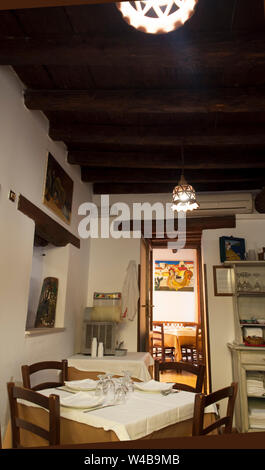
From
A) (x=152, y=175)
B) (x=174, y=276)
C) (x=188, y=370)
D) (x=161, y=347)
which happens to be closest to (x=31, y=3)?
(x=188, y=370)

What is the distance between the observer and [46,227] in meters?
3.28

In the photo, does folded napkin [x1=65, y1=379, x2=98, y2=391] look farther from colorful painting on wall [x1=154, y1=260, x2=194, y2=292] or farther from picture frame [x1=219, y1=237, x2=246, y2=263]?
colorful painting on wall [x1=154, y1=260, x2=194, y2=292]

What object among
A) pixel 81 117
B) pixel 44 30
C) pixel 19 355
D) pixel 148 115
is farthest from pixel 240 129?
pixel 19 355

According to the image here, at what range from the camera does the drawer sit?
12.3 feet

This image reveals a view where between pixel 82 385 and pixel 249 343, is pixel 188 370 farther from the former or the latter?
pixel 249 343

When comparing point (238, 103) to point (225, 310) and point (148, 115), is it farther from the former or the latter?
point (225, 310)

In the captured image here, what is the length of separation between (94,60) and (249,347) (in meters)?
3.39

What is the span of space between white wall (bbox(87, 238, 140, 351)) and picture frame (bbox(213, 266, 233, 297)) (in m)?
1.12

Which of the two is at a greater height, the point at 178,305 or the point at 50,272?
the point at 50,272

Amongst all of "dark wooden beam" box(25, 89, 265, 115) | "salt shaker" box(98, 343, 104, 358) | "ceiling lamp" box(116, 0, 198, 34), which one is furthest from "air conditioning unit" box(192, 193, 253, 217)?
"ceiling lamp" box(116, 0, 198, 34)

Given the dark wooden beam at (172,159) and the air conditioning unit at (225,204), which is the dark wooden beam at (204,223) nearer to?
the air conditioning unit at (225,204)

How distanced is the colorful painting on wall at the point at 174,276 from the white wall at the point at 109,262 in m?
3.91

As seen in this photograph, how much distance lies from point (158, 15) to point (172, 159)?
2825 millimetres

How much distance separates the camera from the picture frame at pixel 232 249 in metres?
4.32
